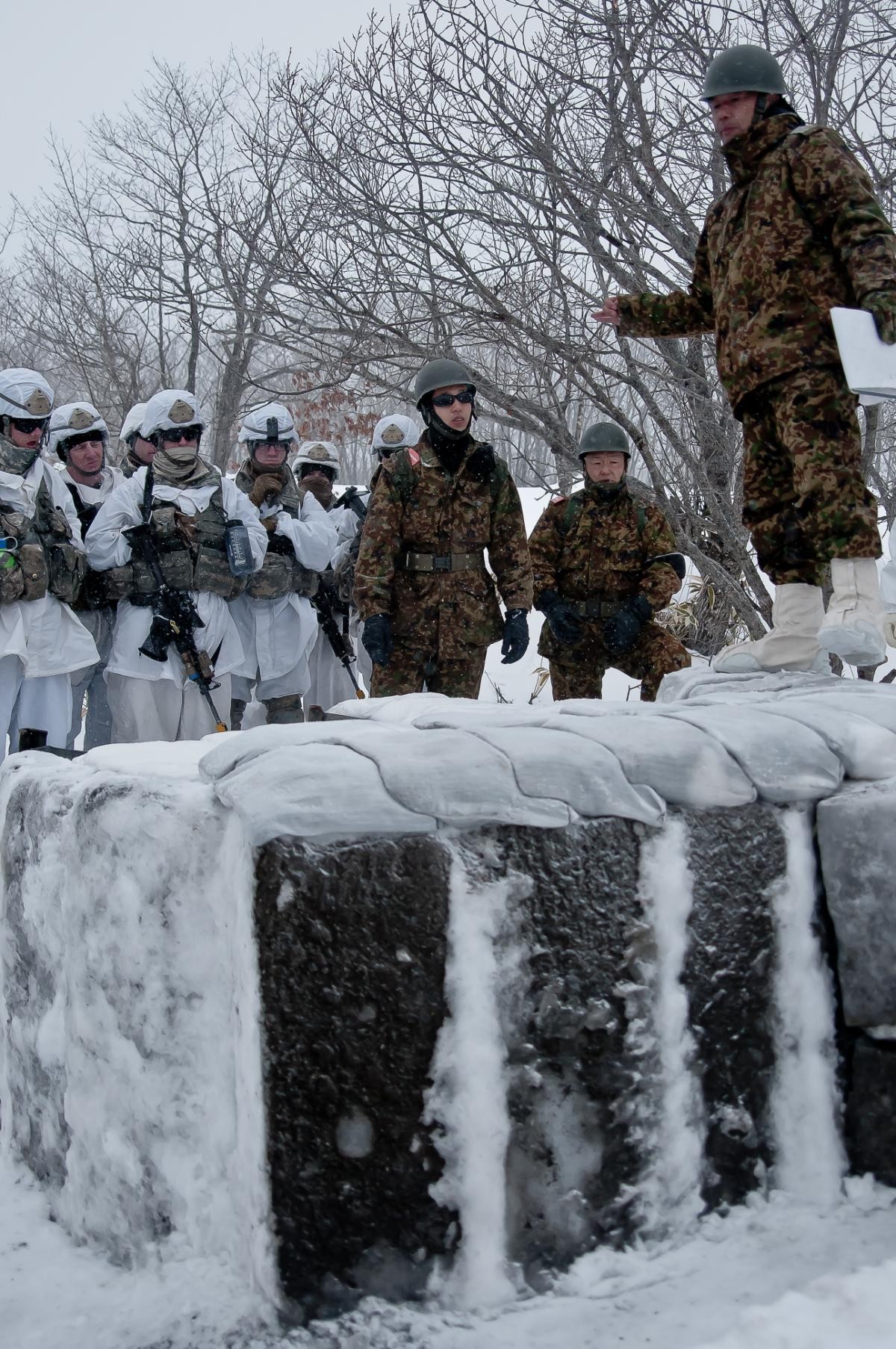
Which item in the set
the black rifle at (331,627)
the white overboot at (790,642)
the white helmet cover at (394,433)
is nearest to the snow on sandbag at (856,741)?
the white overboot at (790,642)

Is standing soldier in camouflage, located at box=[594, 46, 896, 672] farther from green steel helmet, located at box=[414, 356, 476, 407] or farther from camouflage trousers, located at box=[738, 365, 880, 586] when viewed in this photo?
green steel helmet, located at box=[414, 356, 476, 407]

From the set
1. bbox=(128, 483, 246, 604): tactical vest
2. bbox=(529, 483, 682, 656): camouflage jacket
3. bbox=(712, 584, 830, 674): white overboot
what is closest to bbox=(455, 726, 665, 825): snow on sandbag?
bbox=(712, 584, 830, 674): white overboot

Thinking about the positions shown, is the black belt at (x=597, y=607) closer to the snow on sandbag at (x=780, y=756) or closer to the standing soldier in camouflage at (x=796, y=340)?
the standing soldier in camouflage at (x=796, y=340)

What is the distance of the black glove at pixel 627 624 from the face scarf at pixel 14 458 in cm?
247

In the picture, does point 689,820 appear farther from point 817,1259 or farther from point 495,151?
point 495,151

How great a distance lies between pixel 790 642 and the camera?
332 cm

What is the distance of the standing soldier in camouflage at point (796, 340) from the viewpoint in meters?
3.00

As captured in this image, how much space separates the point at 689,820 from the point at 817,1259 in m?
0.62

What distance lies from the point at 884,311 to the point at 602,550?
6.86 ft

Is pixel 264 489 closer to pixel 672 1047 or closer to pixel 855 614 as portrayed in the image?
pixel 855 614

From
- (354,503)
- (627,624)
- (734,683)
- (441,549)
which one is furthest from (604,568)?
(354,503)

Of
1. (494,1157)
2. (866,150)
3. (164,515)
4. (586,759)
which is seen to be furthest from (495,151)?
(494,1157)

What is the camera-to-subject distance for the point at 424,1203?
1.58m

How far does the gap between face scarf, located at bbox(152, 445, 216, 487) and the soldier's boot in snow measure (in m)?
1.36
